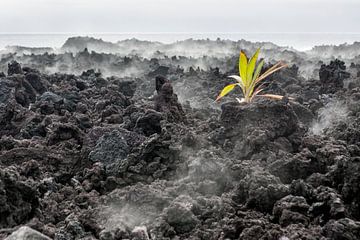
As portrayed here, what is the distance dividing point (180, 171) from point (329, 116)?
2.76 metres

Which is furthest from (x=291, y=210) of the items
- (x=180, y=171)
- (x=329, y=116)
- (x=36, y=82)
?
(x=36, y=82)

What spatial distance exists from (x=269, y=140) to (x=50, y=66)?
12.3 metres

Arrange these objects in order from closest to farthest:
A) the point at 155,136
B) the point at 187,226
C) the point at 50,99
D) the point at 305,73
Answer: the point at 187,226
the point at 155,136
the point at 50,99
the point at 305,73

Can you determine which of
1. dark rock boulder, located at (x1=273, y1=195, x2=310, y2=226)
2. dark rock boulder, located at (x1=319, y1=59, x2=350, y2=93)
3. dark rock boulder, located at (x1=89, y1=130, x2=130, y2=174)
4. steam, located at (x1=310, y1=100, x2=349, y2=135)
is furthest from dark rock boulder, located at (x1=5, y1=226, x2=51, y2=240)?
dark rock boulder, located at (x1=319, y1=59, x2=350, y2=93)

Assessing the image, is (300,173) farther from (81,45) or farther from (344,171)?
(81,45)

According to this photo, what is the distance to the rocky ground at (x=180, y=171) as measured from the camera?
324 cm

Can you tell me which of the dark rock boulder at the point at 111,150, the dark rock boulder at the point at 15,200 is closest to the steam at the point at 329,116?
the dark rock boulder at the point at 111,150

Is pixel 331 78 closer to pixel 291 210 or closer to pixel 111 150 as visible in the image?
pixel 111 150

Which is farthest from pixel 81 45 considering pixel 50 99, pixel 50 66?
pixel 50 99

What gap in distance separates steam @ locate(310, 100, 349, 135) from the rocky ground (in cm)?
2

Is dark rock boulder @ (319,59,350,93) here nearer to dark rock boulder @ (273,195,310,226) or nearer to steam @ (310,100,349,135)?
steam @ (310,100,349,135)

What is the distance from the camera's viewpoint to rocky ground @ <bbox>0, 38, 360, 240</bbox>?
127 inches

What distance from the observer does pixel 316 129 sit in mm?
6113

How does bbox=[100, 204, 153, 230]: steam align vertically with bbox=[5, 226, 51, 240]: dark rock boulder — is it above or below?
below
